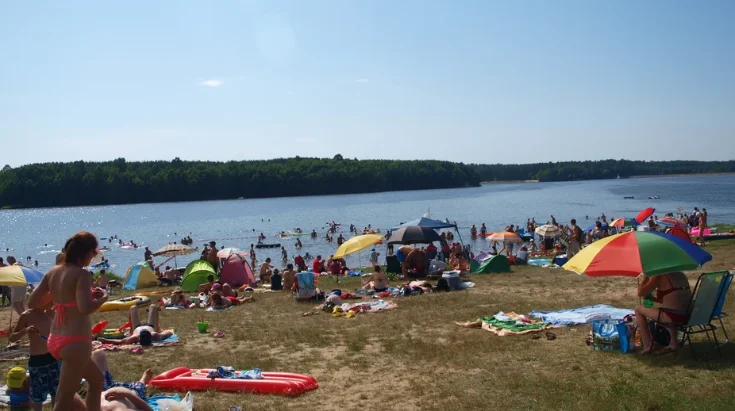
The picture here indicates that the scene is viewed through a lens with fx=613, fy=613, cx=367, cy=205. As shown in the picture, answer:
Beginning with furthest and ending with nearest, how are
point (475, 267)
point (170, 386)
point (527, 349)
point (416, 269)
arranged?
1. point (475, 267)
2. point (416, 269)
3. point (527, 349)
4. point (170, 386)

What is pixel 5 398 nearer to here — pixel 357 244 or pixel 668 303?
pixel 668 303

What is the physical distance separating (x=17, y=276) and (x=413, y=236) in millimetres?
11684

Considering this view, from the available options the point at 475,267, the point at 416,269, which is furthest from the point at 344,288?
the point at 475,267

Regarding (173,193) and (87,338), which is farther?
(173,193)

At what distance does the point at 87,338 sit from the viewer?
4754 millimetres

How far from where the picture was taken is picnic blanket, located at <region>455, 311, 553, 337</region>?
30.2ft

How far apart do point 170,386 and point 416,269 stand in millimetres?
10875

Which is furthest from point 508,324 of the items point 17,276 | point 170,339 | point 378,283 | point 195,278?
point 195,278

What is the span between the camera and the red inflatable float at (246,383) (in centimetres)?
670

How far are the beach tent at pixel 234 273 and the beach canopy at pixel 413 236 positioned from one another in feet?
14.7

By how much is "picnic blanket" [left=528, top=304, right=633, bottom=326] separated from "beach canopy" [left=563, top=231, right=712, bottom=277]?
1993 millimetres

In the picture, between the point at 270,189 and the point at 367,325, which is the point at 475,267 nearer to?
the point at 367,325

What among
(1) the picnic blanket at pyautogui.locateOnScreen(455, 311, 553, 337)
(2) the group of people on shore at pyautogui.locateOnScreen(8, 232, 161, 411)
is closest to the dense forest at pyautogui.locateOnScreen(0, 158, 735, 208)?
(1) the picnic blanket at pyautogui.locateOnScreen(455, 311, 553, 337)

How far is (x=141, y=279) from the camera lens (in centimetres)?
2072
